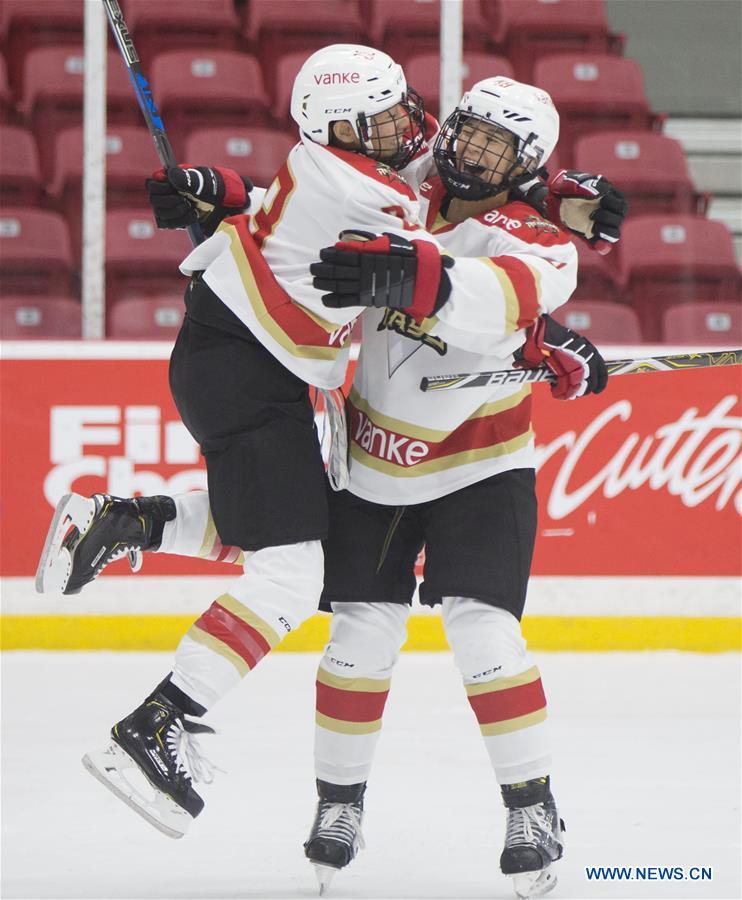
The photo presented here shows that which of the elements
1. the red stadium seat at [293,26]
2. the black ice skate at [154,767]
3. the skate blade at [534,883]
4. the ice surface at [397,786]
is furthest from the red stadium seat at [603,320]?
the black ice skate at [154,767]

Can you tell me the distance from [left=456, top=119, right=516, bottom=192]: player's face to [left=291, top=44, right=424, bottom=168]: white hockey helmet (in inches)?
3.2

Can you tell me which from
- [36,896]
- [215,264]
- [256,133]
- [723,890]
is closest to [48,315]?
[256,133]

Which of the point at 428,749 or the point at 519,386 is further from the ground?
the point at 519,386

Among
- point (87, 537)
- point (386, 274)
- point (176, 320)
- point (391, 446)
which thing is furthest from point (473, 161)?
point (176, 320)

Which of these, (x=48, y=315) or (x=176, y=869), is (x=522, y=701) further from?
(x=48, y=315)

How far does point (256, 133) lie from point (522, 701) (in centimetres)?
260

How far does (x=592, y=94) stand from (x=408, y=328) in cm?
259

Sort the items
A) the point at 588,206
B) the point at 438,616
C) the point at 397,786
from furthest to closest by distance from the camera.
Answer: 1. the point at 438,616
2. the point at 397,786
3. the point at 588,206

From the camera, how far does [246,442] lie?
84.4 inches

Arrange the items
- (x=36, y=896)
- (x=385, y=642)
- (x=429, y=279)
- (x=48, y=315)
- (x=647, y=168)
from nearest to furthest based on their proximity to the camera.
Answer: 1. (x=429, y=279)
2. (x=36, y=896)
3. (x=385, y=642)
4. (x=48, y=315)
5. (x=647, y=168)

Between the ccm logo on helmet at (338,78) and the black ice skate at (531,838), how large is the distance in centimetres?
109

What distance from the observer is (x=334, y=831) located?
7.38ft

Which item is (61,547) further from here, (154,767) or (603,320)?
(603,320)

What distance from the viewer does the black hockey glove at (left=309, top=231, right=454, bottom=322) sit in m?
1.92
